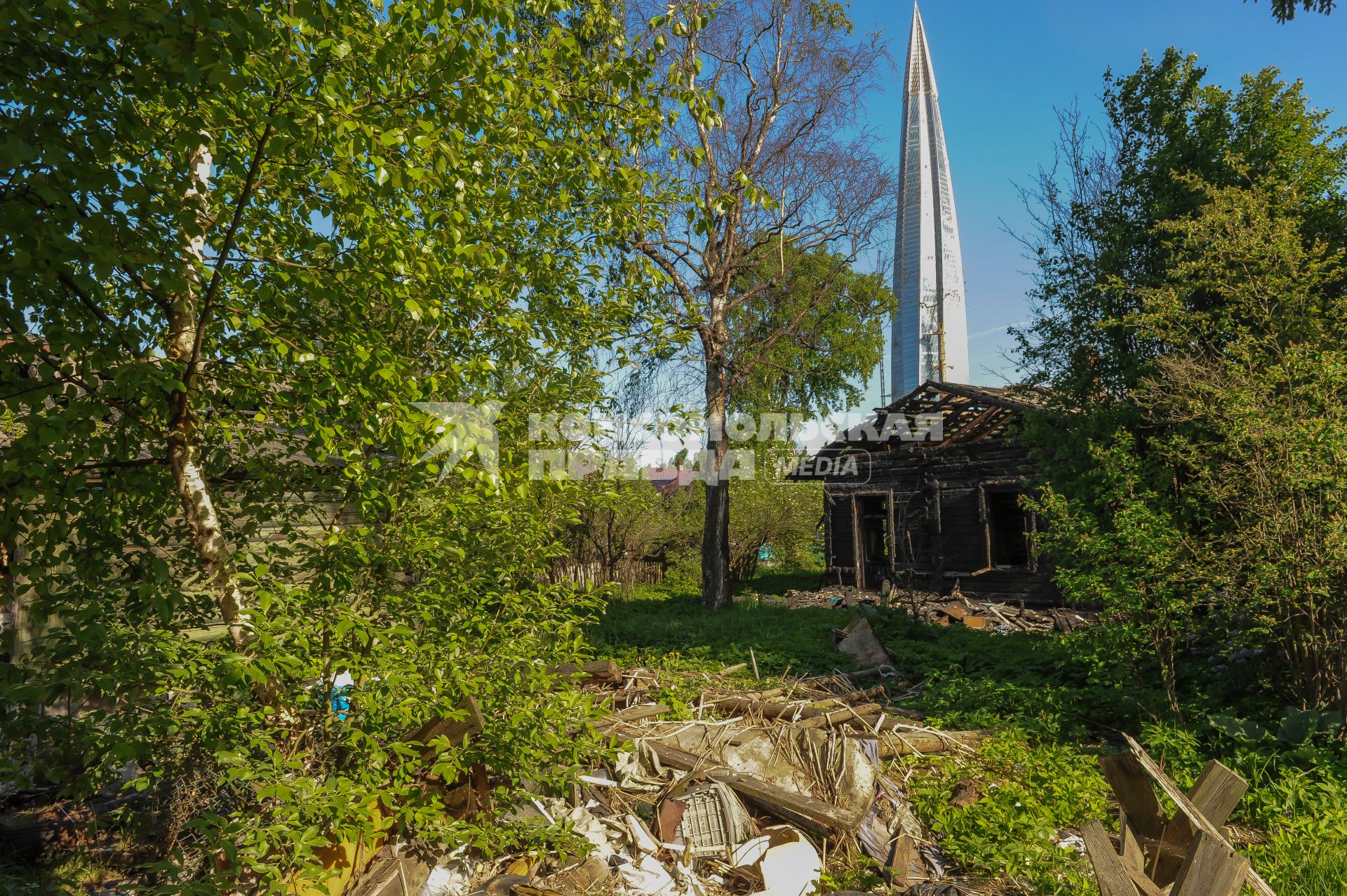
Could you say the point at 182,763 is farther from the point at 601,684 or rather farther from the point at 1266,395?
the point at 1266,395

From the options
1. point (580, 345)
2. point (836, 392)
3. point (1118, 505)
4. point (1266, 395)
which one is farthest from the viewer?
point (836, 392)

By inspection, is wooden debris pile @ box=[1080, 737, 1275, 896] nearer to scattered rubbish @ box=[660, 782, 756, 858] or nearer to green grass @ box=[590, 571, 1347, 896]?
green grass @ box=[590, 571, 1347, 896]

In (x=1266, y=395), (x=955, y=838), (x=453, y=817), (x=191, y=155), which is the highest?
(x=191, y=155)

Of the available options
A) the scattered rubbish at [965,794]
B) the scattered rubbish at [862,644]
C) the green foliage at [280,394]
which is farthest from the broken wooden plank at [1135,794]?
the scattered rubbish at [862,644]

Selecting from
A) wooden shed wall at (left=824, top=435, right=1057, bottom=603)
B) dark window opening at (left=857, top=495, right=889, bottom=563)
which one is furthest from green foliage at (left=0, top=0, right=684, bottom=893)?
dark window opening at (left=857, top=495, right=889, bottom=563)

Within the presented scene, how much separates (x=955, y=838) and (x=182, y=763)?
457cm

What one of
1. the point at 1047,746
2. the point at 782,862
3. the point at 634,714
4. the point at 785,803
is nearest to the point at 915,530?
the point at 1047,746

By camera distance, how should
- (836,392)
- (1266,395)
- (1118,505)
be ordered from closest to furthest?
1. (1266,395)
2. (1118,505)
3. (836,392)

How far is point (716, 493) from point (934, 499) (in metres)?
5.09

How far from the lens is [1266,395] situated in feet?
21.2

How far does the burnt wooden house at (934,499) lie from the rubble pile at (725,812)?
9890 millimetres

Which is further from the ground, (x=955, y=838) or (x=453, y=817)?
(x=453, y=817)

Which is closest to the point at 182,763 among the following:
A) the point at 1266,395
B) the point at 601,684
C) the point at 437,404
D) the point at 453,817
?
the point at 453,817

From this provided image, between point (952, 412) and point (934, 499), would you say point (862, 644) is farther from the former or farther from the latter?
point (952, 412)
